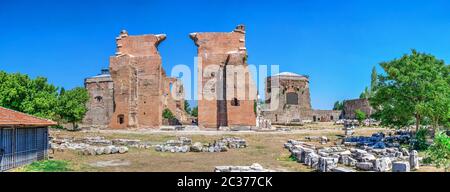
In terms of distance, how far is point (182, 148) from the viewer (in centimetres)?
2214

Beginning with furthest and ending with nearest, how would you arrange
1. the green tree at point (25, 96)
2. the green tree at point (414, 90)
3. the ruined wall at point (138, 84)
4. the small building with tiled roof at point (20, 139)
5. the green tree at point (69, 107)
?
the ruined wall at point (138, 84), the green tree at point (69, 107), the green tree at point (25, 96), the green tree at point (414, 90), the small building with tiled roof at point (20, 139)

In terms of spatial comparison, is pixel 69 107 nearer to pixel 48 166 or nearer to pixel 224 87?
pixel 224 87

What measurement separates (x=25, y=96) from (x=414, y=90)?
88.3ft

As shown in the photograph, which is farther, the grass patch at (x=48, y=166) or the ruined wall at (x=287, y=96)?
the ruined wall at (x=287, y=96)

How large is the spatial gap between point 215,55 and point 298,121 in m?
24.4

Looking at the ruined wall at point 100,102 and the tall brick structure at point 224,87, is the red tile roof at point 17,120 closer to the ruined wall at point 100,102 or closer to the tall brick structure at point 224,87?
the tall brick structure at point 224,87

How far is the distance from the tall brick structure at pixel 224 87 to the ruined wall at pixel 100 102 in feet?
70.8

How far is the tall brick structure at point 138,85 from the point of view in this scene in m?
38.2

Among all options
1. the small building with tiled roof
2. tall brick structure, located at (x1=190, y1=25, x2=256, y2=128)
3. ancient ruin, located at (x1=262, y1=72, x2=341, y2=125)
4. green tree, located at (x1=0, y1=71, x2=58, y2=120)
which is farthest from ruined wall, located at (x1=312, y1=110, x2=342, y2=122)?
the small building with tiled roof

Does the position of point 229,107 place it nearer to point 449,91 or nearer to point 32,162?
point 449,91

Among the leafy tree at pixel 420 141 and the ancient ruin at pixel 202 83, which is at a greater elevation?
the ancient ruin at pixel 202 83

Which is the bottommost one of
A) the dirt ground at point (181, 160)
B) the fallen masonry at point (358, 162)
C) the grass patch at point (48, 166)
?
the dirt ground at point (181, 160)

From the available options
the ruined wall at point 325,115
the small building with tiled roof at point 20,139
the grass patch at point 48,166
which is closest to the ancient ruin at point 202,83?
the small building with tiled roof at point 20,139
